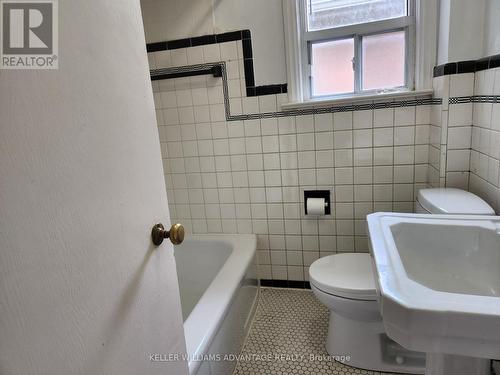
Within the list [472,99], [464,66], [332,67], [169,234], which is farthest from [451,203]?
[169,234]

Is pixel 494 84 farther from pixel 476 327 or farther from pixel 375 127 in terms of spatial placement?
pixel 476 327

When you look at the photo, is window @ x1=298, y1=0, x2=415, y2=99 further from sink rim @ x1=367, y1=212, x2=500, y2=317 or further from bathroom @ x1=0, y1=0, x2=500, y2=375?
sink rim @ x1=367, y1=212, x2=500, y2=317

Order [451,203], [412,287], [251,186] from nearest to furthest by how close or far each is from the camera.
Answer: [412,287] < [451,203] < [251,186]

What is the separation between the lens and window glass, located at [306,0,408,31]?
5.71ft

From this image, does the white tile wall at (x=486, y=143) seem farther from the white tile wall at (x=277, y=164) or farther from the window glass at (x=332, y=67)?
the window glass at (x=332, y=67)

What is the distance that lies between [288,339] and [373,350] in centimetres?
42

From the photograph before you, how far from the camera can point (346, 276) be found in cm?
151

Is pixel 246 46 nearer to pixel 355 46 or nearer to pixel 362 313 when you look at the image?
pixel 355 46

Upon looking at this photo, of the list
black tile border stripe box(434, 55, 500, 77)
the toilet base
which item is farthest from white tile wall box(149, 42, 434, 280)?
the toilet base

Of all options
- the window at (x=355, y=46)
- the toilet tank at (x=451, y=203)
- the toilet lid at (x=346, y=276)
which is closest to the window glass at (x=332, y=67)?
the window at (x=355, y=46)

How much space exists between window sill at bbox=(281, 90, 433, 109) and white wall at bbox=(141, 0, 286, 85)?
0.17m

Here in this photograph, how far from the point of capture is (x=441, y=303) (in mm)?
647

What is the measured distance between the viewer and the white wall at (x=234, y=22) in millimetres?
1825
